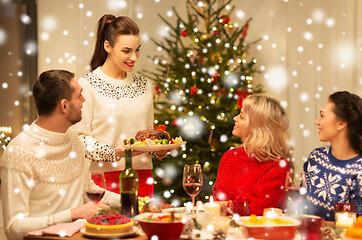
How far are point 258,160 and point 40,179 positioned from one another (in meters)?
1.16

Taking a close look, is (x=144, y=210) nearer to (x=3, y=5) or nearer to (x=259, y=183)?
(x=259, y=183)

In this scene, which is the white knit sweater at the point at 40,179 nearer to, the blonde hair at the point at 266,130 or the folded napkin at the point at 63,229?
the folded napkin at the point at 63,229

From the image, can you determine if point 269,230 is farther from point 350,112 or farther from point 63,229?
point 350,112

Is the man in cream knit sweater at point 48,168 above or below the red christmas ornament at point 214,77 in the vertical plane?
below

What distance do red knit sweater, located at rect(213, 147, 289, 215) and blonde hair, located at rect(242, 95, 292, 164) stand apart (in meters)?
0.06

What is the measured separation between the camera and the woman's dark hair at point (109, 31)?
9.37ft

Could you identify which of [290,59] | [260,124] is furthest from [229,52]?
[260,124]

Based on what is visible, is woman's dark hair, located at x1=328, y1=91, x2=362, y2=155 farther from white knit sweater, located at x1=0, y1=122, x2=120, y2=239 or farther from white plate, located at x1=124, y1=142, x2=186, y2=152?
white knit sweater, located at x1=0, y1=122, x2=120, y2=239

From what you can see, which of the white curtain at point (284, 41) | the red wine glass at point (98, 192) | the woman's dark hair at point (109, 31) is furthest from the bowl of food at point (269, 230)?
the white curtain at point (284, 41)

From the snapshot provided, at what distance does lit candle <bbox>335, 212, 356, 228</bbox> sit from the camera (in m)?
1.99

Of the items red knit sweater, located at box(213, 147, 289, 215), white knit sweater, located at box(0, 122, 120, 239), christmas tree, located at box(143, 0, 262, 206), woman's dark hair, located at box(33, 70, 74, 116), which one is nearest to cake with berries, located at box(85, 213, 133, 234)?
white knit sweater, located at box(0, 122, 120, 239)

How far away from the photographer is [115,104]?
282 cm

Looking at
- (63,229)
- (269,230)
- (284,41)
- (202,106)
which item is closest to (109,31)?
(63,229)

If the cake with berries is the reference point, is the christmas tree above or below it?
above
